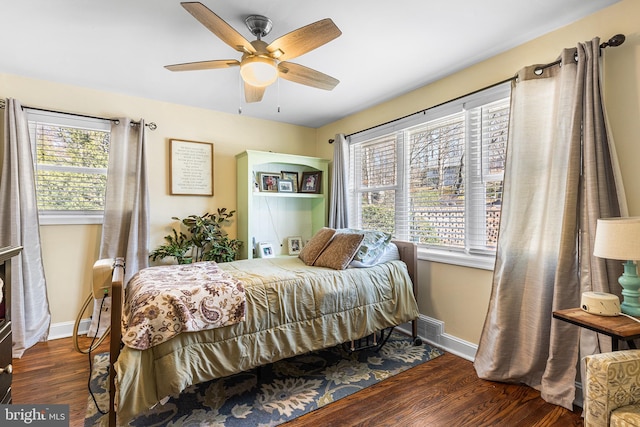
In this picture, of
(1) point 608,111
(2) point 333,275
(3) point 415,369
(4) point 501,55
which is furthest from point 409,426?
(4) point 501,55

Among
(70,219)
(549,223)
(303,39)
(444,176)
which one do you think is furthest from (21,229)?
(549,223)

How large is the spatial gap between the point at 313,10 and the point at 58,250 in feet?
10.2

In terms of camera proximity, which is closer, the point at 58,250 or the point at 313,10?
the point at 313,10

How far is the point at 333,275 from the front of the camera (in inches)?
89.8

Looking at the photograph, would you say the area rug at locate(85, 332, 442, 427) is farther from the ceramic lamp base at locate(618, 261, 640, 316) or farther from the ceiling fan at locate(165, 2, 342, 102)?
the ceiling fan at locate(165, 2, 342, 102)

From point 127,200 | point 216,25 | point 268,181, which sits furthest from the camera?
point 268,181

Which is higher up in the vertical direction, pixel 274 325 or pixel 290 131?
pixel 290 131

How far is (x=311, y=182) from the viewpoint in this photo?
4027mm

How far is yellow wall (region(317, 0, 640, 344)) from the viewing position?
1.69 m

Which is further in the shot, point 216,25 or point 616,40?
point 616,40

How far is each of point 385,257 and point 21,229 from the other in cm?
318

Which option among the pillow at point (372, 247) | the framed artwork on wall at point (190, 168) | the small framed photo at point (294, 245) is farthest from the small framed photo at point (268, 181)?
the pillow at point (372, 247)

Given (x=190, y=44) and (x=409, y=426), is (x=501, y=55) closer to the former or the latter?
(x=190, y=44)

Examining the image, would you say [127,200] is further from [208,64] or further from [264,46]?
[264,46]
